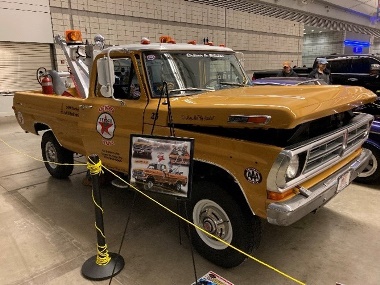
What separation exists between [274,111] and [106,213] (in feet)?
9.64

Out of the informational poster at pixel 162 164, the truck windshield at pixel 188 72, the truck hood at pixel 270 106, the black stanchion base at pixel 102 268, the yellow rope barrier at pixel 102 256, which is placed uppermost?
the truck windshield at pixel 188 72

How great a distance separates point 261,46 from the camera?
19172mm

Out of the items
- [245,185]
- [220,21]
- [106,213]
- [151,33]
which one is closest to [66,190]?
[106,213]

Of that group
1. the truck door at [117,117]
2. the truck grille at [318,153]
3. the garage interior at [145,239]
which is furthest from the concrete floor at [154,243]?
the truck grille at [318,153]

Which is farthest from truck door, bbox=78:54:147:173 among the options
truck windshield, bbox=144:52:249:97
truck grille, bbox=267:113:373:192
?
truck grille, bbox=267:113:373:192

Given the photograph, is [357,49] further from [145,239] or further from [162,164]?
[162,164]

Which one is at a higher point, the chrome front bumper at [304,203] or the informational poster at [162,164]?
the informational poster at [162,164]

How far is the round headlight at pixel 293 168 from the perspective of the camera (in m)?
2.53

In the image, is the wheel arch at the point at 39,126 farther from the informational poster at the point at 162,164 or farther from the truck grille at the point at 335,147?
the truck grille at the point at 335,147

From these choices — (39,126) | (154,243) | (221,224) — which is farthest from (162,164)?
(39,126)

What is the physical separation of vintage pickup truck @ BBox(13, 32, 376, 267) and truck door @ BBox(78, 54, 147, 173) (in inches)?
0.5

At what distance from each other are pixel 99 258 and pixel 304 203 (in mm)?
2009

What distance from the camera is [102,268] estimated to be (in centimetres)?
302

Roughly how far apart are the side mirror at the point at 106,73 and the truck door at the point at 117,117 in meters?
0.18
